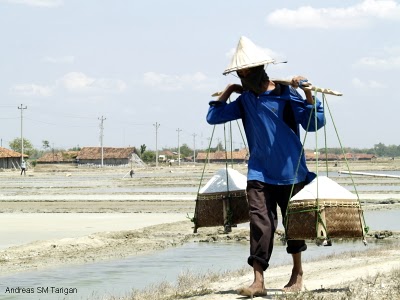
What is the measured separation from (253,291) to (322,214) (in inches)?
28.4

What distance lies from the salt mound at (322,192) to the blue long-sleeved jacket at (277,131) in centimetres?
10

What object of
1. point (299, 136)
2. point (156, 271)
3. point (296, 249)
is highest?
point (299, 136)

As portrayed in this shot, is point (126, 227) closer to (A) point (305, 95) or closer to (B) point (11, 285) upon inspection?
(B) point (11, 285)

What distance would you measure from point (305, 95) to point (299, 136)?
0.30m

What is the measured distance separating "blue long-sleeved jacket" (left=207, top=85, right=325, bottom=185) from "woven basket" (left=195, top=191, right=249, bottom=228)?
879 mm

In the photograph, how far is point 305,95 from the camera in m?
5.88

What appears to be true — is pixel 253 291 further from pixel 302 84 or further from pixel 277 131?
pixel 302 84

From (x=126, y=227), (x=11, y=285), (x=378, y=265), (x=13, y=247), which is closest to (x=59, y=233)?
(x=126, y=227)

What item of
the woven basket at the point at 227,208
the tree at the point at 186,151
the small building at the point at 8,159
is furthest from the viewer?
the tree at the point at 186,151

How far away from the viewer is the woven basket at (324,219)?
5.73m

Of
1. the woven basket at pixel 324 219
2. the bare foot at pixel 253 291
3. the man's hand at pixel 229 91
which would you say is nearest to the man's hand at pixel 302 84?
the man's hand at pixel 229 91

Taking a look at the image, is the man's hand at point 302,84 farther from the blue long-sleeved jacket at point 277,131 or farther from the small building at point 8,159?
the small building at point 8,159

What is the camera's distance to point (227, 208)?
6691 millimetres

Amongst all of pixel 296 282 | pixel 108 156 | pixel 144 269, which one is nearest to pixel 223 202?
pixel 296 282
